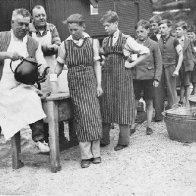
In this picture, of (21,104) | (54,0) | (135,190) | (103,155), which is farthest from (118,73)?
(54,0)

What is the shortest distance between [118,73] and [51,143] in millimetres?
1535

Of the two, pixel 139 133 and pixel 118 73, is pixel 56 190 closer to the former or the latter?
pixel 118 73

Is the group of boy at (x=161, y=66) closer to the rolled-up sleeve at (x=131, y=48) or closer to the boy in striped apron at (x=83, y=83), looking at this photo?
the rolled-up sleeve at (x=131, y=48)

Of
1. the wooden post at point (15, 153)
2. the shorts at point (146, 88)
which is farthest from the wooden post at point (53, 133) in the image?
the shorts at point (146, 88)

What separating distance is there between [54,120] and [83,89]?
562 mm

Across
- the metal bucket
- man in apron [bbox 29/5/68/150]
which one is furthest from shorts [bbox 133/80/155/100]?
man in apron [bbox 29/5/68/150]

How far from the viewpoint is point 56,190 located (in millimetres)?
4332

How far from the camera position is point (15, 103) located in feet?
16.1

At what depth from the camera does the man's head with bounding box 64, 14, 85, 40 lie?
501 cm

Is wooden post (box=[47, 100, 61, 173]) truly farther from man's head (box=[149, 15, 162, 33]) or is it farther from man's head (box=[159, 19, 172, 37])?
man's head (box=[149, 15, 162, 33])

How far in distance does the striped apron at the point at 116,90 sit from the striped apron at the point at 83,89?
0.72 meters

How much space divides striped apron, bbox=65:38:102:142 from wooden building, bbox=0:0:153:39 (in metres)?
5.46

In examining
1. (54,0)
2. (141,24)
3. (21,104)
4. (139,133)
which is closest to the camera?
(21,104)

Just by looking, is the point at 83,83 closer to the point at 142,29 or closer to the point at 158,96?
the point at 142,29
